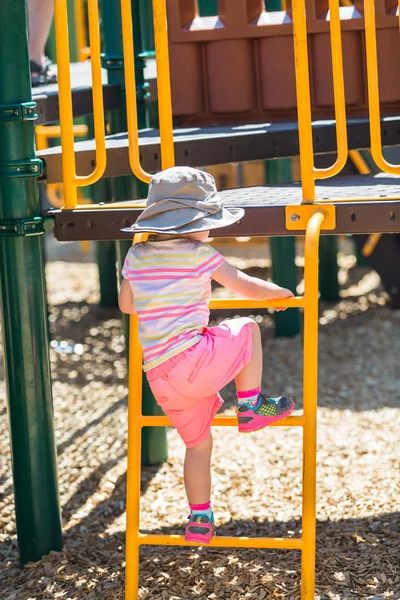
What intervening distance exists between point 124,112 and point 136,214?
1.70 m

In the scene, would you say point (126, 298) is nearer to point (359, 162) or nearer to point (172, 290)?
point (172, 290)

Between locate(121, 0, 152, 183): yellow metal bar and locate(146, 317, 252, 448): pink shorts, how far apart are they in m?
0.75

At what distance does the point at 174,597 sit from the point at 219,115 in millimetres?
2578

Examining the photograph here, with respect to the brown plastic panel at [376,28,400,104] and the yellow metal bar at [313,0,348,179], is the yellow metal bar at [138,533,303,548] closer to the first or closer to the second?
the yellow metal bar at [313,0,348,179]

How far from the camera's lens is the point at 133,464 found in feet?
10.6

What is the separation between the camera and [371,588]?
350cm

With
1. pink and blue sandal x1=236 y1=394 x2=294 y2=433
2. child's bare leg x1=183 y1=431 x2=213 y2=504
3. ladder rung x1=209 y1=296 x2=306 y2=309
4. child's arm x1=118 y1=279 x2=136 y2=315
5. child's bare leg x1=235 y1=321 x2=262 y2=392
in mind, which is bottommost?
child's bare leg x1=183 y1=431 x2=213 y2=504

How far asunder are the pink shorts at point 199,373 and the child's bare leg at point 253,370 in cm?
2

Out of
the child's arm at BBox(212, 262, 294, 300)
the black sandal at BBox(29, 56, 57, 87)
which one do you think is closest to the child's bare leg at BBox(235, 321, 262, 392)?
the child's arm at BBox(212, 262, 294, 300)

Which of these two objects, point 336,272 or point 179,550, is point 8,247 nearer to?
point 179,550

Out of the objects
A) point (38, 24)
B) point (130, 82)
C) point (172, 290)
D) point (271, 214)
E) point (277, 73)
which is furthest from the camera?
point (38, 24)

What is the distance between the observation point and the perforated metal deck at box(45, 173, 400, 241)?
3295mm

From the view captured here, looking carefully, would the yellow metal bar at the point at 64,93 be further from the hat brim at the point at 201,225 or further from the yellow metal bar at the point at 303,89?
the yellow metal bar at the point at 303,89

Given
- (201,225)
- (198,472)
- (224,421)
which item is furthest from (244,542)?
(201,225)
